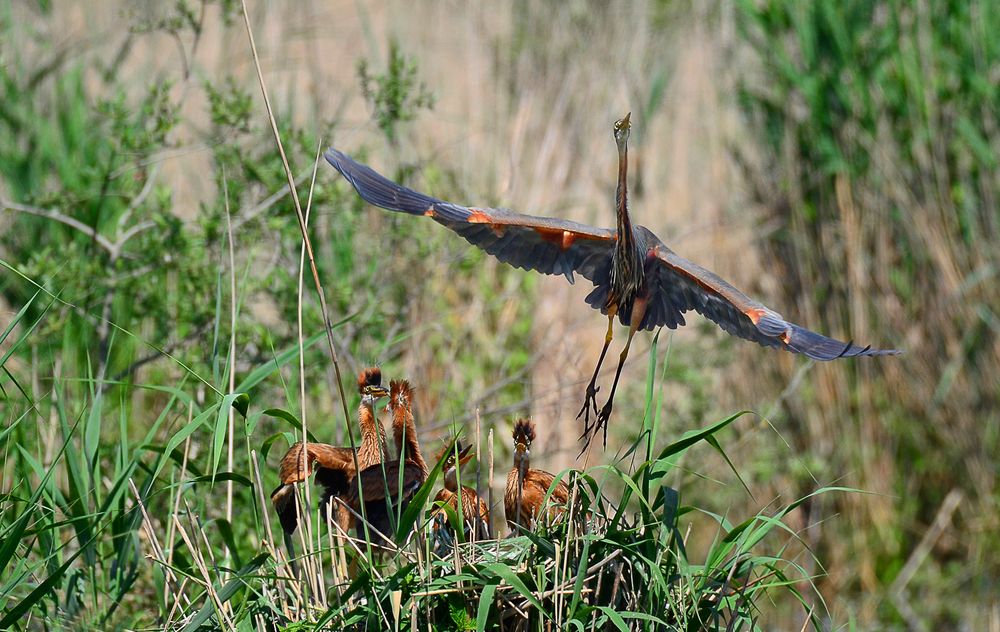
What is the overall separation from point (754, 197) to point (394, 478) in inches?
219

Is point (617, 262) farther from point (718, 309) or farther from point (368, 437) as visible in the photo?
point (368, 437)

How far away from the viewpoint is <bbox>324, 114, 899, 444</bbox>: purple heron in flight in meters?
3.94

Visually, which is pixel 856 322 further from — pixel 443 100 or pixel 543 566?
pixel 543 566

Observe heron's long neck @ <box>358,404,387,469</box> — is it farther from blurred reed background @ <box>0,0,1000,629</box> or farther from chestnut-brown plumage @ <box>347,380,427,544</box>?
blurred reed background @ <box>0,0,1000,629</box>

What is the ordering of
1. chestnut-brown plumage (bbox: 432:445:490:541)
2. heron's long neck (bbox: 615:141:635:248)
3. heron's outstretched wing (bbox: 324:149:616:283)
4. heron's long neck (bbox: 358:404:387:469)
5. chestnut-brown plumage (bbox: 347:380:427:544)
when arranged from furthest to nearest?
heron's outstretched wing (bbox: 324:149:616:283) → heron's long neck (bbox: 615:141:635:248) → heron's long neck (bbox: 358:404:387:469) → chestnut-brown plumage (bbox: 347:380:427:544) → chestnut-brown plumage (bbox: 432:445:490:541)

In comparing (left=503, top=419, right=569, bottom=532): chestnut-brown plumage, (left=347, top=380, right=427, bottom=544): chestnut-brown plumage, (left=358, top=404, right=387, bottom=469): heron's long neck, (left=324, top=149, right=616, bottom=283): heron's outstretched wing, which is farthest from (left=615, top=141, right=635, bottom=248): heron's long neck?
(left=358, top=404, right=387, bottom=469): heron's long neck

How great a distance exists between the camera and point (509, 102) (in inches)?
321

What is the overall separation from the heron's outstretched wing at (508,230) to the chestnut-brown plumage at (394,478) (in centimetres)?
70

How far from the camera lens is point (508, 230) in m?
4.34

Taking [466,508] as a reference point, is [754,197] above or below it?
above

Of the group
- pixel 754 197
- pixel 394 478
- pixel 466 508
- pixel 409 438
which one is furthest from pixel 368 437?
pixel 754 197

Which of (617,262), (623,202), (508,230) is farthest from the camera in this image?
(508,230)

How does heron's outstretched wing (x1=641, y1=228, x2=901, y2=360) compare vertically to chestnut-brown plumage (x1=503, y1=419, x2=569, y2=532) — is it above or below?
above

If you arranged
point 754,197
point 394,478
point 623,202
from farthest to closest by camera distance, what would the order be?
point 754,197
point 623,202
point 394,478
